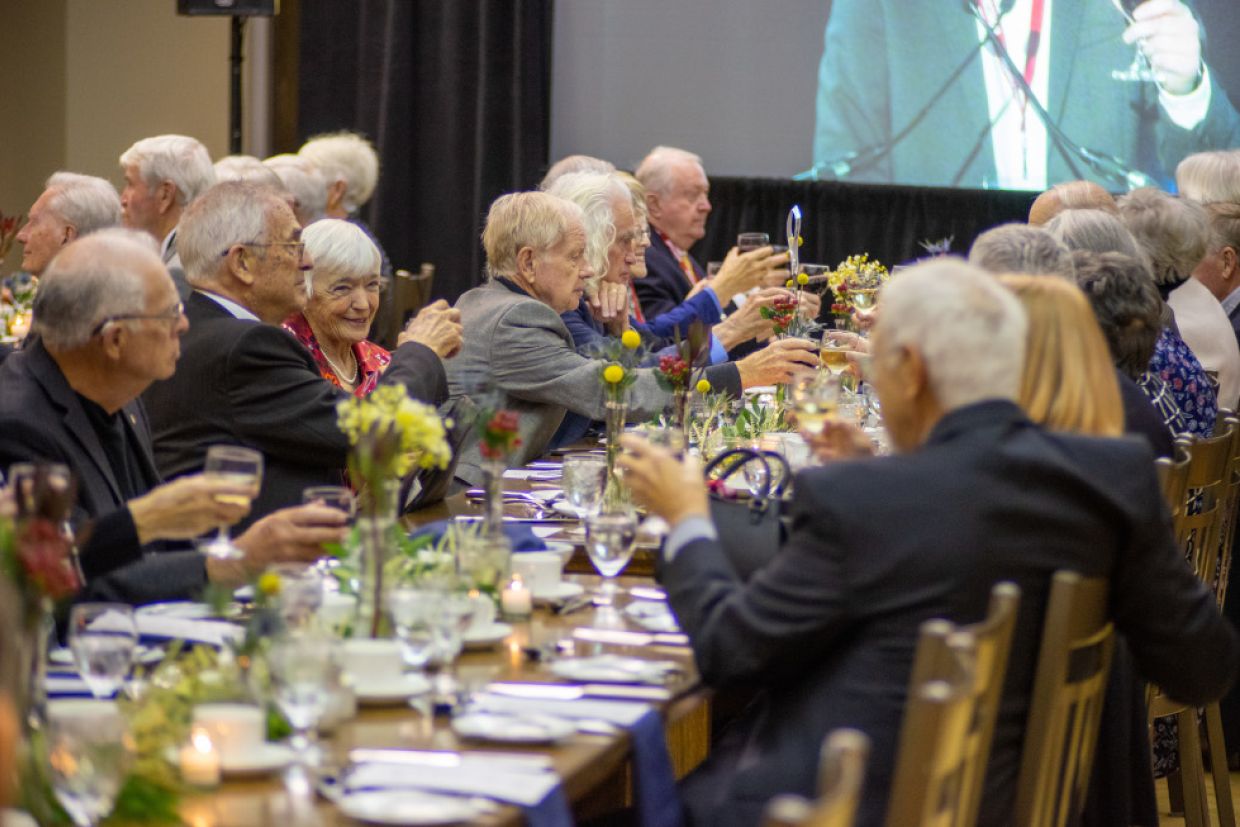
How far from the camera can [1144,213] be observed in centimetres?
487

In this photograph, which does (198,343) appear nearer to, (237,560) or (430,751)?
(237,560)

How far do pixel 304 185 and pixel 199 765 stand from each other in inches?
209

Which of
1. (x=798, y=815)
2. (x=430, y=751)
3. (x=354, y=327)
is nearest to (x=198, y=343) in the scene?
(x=354, y=327)

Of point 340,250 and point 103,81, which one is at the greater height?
point 103,81

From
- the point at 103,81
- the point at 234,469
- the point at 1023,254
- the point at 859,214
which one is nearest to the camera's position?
the point at 234,469

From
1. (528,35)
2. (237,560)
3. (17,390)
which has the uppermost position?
(528,35)

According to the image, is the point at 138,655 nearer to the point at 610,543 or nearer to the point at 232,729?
the point at 232,729

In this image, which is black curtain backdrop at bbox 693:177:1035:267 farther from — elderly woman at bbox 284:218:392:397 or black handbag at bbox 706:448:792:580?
black handbag at bbox 706:448:792:580

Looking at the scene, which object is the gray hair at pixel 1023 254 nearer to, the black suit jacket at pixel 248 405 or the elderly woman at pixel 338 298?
the black suit jacket at pixel 248 405

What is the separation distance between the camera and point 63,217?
6047mm

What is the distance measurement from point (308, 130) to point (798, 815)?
8.43 metres

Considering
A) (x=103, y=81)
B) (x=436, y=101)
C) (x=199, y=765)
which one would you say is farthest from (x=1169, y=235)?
(x=103, y=81)

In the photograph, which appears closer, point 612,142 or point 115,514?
point 115,514

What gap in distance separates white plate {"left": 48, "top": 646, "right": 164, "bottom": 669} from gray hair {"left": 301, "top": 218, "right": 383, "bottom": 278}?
2043 mm
